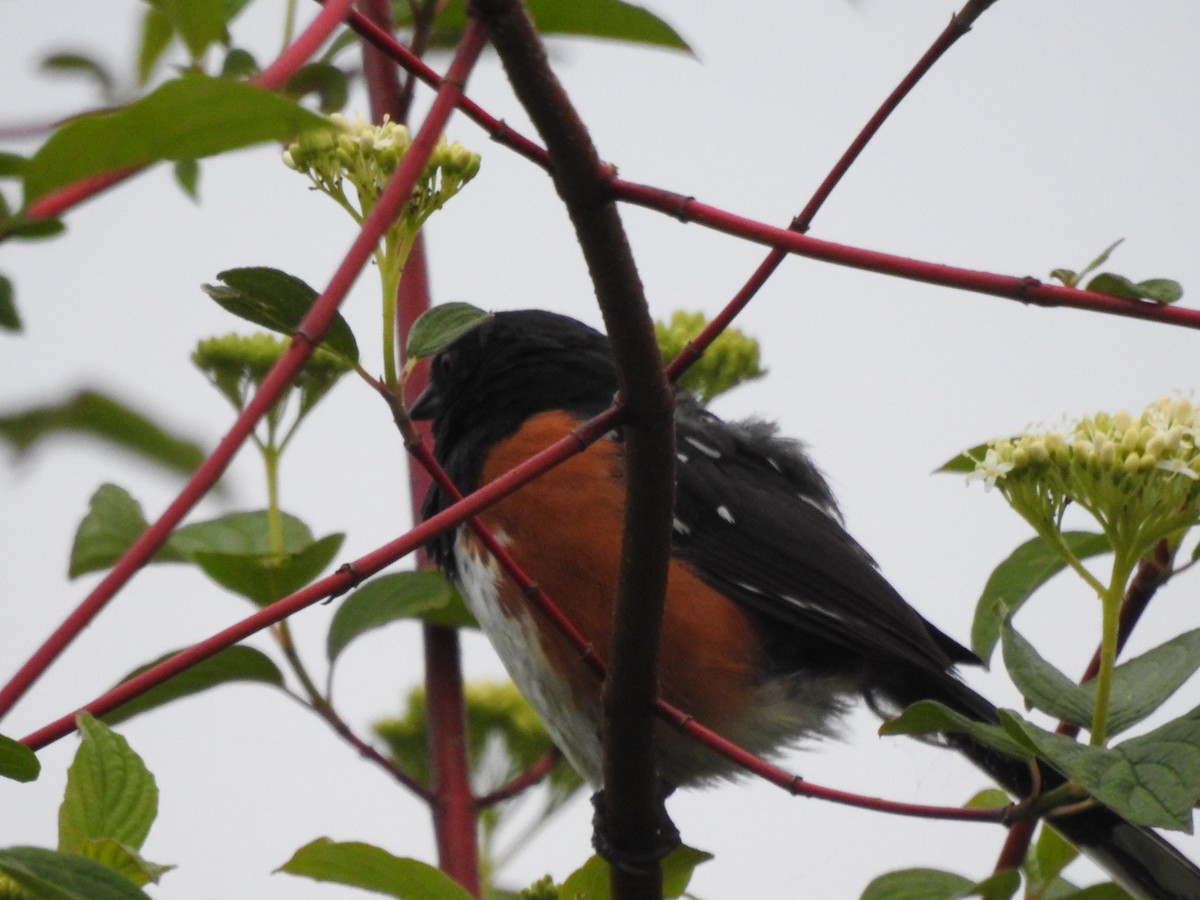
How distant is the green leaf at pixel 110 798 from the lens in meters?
1.09

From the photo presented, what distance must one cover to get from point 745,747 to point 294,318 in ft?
5.04

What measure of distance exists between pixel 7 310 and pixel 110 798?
357mm

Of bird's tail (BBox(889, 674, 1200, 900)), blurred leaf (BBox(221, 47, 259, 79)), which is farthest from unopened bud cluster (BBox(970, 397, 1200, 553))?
blurred leaf (BBox(221, 47, 259, 79))

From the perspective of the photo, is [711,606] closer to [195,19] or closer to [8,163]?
[8,163]

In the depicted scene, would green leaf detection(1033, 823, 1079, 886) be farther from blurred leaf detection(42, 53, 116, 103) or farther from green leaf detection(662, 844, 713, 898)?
blurred leaf detection(42, 53, 116, 103)

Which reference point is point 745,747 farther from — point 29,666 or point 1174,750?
point 29,666

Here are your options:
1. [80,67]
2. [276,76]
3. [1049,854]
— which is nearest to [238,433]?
[276,76]

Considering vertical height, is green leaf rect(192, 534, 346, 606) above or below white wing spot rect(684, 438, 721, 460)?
below

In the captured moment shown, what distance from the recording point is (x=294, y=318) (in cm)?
115

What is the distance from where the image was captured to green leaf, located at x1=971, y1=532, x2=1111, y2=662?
5.96 feet

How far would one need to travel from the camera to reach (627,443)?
1225 millimetres

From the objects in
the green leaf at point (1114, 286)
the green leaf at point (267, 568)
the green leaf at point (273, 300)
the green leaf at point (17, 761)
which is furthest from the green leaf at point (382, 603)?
the green leaf at point (1114, 286)

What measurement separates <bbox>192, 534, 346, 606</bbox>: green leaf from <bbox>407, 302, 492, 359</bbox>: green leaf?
803mm

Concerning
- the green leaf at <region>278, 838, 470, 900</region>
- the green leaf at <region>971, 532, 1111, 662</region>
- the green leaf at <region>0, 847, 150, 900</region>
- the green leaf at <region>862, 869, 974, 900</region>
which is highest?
the green leaf at <region>971, 532, 1111, 662</region>
